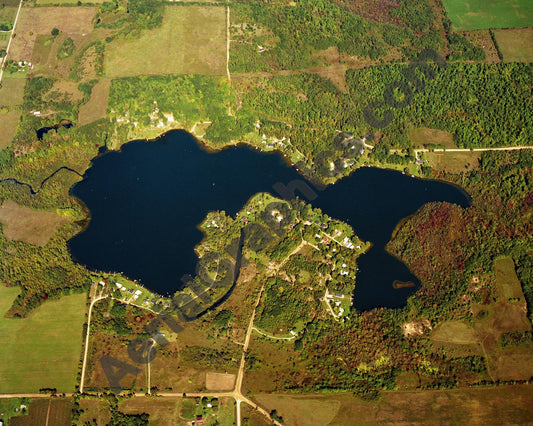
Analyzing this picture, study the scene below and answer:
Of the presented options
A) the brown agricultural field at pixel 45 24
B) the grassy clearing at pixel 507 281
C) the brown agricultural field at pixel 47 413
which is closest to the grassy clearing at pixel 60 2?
the brown agricultural field at pixel 45 24

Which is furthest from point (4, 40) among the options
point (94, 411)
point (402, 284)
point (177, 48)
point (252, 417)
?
point (402, 284)

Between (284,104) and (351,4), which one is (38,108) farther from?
(351,4)

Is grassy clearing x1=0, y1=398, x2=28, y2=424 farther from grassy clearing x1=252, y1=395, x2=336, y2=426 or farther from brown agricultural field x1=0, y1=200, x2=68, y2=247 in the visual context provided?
grassy clearing x1=252, y1=395, x2=336, y2=426

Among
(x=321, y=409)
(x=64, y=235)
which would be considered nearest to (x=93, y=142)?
(x=64, y=235)

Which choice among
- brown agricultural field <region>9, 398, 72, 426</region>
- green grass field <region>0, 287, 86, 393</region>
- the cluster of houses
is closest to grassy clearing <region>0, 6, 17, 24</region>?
green grass field <region>0, 287, 86, 393</region>

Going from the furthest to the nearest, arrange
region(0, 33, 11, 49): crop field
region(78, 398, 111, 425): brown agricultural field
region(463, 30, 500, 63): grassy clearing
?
region(0, 33, 11, 49): crop field, region(463, 30, 500, 63): grassy clearing, region(78, 398, 111, 425): brown agricultural field

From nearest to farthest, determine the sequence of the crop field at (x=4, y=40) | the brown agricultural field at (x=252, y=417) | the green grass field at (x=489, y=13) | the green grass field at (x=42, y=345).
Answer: the brown agricultural field at (x=252, y=417) → the green grass field at (x=42, y=345) → the green grass field at (x=489, y=13) → the crop field at (x=4, y=40)

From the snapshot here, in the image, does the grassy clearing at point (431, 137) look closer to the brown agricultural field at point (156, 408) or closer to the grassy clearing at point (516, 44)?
the grassy clearing at point (516, 44)
